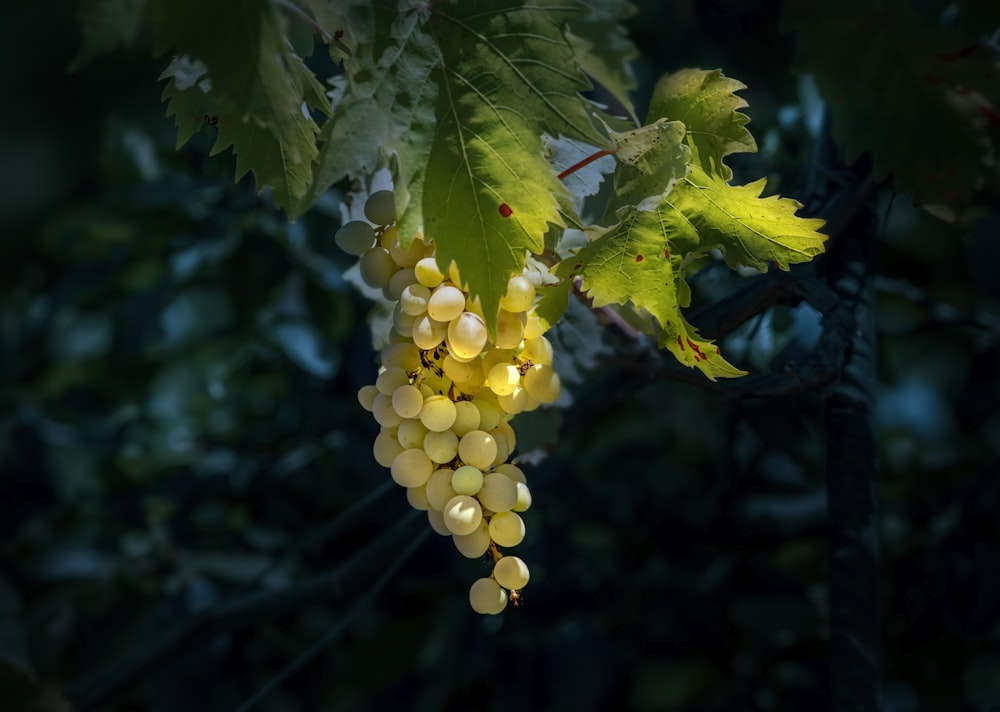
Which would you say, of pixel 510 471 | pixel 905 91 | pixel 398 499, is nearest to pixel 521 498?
pixel 510 471

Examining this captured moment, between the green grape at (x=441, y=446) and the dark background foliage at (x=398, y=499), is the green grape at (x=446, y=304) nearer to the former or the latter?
the green grape at (x=441, y=446)

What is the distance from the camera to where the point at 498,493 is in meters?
0.35

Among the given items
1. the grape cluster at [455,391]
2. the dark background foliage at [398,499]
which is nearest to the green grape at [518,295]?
the grape cluster at [455,391]

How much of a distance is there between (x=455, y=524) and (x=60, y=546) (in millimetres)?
991

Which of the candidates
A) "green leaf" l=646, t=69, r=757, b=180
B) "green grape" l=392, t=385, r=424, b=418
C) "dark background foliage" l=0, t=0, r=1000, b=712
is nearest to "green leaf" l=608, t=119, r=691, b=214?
"green leaf" l=646, t=69, r=757, b=180

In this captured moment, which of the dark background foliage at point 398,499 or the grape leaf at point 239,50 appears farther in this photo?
the dark background foliage at point 398,499

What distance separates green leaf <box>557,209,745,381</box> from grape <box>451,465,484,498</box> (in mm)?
83

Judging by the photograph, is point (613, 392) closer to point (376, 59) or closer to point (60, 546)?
point (376, 59)

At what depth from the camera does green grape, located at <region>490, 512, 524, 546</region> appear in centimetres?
35

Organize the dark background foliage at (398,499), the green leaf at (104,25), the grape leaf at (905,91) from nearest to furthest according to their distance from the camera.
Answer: the green leaf at (104,25)
the grape leaf at (905,91)
the dark background foliage at (398,499)

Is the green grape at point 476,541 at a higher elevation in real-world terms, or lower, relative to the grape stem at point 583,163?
lower

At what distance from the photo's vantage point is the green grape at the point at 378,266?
38cm

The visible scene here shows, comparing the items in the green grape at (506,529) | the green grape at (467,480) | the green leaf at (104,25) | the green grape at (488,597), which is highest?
the green leaf at (104,25)

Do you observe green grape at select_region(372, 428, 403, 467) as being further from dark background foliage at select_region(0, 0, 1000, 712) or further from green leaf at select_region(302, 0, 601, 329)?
dark background foliage at select_region(0, 0, 1000, 712)
